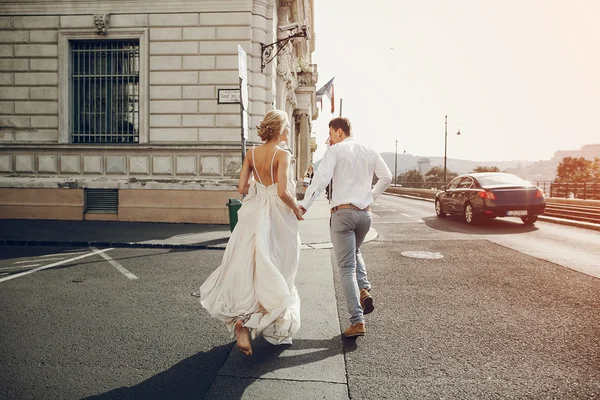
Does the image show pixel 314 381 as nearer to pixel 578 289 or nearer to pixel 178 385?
pixel 178 385

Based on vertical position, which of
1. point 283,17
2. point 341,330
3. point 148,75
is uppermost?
point 283,17

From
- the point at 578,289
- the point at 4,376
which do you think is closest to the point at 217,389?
the point at 4,376

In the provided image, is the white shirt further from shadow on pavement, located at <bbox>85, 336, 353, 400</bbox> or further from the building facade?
the building facade

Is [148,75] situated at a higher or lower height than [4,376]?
higher

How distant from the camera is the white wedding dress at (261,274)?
3.94m

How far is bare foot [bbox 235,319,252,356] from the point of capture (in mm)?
3740

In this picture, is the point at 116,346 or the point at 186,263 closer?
the point at 116,346

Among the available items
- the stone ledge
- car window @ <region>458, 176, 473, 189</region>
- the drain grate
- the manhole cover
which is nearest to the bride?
the manhole cover

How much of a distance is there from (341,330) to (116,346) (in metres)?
2.01

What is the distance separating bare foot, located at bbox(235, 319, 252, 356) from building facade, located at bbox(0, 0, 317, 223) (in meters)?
9.75

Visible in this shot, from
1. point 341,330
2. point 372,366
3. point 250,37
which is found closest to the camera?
point 372,366

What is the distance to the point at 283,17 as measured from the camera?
56.9 feet

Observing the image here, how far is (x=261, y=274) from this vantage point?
4008 millimetres

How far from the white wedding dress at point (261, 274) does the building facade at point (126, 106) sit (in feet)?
30.8
